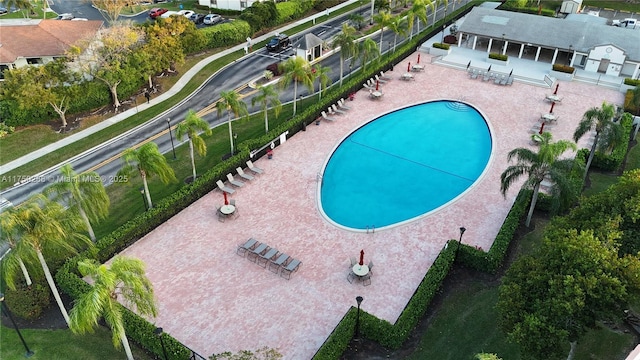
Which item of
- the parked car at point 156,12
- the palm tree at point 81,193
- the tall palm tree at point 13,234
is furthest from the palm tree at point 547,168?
the parked car at point 156,12

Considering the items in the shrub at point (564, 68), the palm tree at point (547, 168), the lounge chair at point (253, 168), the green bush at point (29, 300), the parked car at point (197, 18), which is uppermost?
the palm tree at point (547, 168)

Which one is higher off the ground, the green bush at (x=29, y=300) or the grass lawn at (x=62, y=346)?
the green bush at (x=29, y=300)

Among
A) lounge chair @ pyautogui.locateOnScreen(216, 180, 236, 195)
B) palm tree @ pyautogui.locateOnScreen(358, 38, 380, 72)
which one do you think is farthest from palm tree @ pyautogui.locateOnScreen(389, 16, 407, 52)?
lounge chair @ pyautogui.locateOnScreen(216, 180, 236, 195)

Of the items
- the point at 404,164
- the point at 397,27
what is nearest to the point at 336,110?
the point at 404,164

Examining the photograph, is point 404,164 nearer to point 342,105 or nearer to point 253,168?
point 342,105

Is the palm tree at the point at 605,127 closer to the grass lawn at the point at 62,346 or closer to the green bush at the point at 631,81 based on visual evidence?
the green bush at the point at 631,81

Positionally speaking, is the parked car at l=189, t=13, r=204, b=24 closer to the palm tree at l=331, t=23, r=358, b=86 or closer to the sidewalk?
the sidewalk
